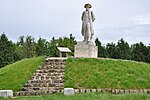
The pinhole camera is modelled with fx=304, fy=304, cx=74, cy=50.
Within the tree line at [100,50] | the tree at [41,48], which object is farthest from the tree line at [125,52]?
the tree at [41,48]

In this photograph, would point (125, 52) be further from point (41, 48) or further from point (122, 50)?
point (41, 48)

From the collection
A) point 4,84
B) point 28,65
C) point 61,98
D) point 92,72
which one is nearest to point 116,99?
point 61,98

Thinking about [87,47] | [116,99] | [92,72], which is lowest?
[116,99]

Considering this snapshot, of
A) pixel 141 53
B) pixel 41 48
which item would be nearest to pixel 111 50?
pixel 141 53

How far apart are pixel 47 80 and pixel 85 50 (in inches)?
205

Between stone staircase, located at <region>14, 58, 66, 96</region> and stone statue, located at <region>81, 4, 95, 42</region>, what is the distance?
3.05 m

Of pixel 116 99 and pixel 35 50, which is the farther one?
Result: pixel 35 50

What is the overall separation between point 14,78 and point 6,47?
1264 inches

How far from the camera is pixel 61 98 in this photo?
11.0 metres

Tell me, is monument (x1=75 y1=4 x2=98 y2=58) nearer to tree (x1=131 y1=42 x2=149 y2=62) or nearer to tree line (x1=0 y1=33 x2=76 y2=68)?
tree line (x1=0 y1=33 x2=76 y2=68)

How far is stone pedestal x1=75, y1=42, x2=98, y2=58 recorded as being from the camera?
20.2 meters

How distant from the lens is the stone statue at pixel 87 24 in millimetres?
20688

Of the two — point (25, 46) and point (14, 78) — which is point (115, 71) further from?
point (25, 46)

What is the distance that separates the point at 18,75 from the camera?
16750mm
